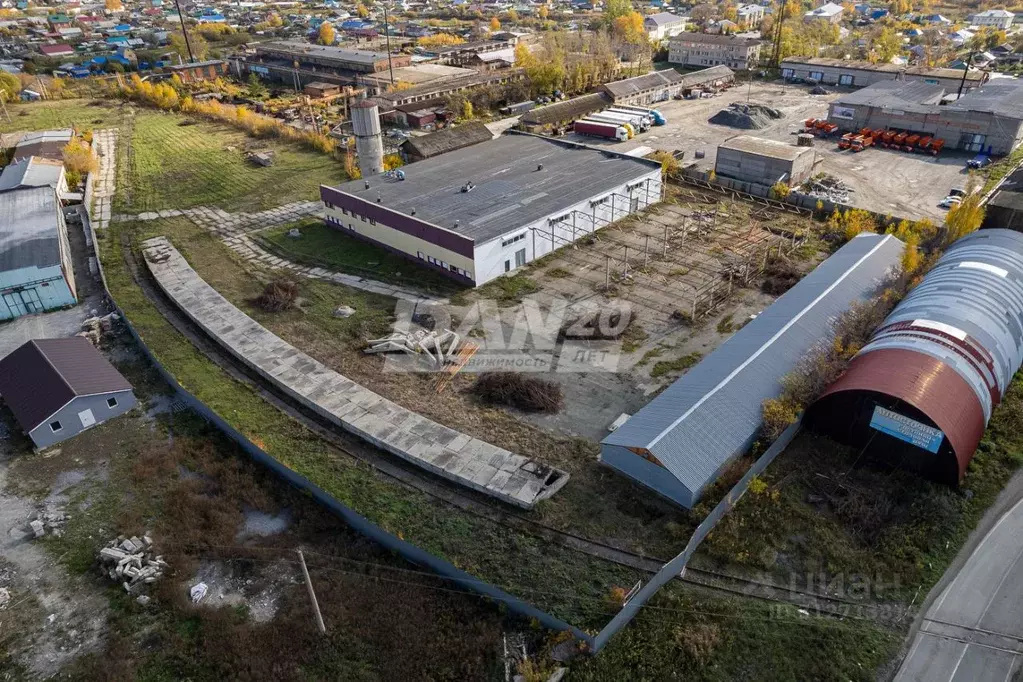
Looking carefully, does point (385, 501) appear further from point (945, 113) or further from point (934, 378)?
point (945, 113)

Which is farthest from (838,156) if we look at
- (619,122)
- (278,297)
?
(278,297)

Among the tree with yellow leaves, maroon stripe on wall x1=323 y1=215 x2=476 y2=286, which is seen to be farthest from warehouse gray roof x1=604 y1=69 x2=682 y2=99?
the tree with yellow leaves

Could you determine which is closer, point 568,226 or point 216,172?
point 568,226

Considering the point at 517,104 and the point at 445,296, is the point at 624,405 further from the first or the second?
the point at 517,104

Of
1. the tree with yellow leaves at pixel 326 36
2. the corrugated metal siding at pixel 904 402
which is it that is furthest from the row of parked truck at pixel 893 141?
the tree with yellow leaves at pixel 326 36

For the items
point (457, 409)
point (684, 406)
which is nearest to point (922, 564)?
point (684, 406)

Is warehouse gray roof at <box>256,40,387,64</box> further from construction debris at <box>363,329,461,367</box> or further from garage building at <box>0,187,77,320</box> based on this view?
construction debris at <box>363,329,461,367</box>
